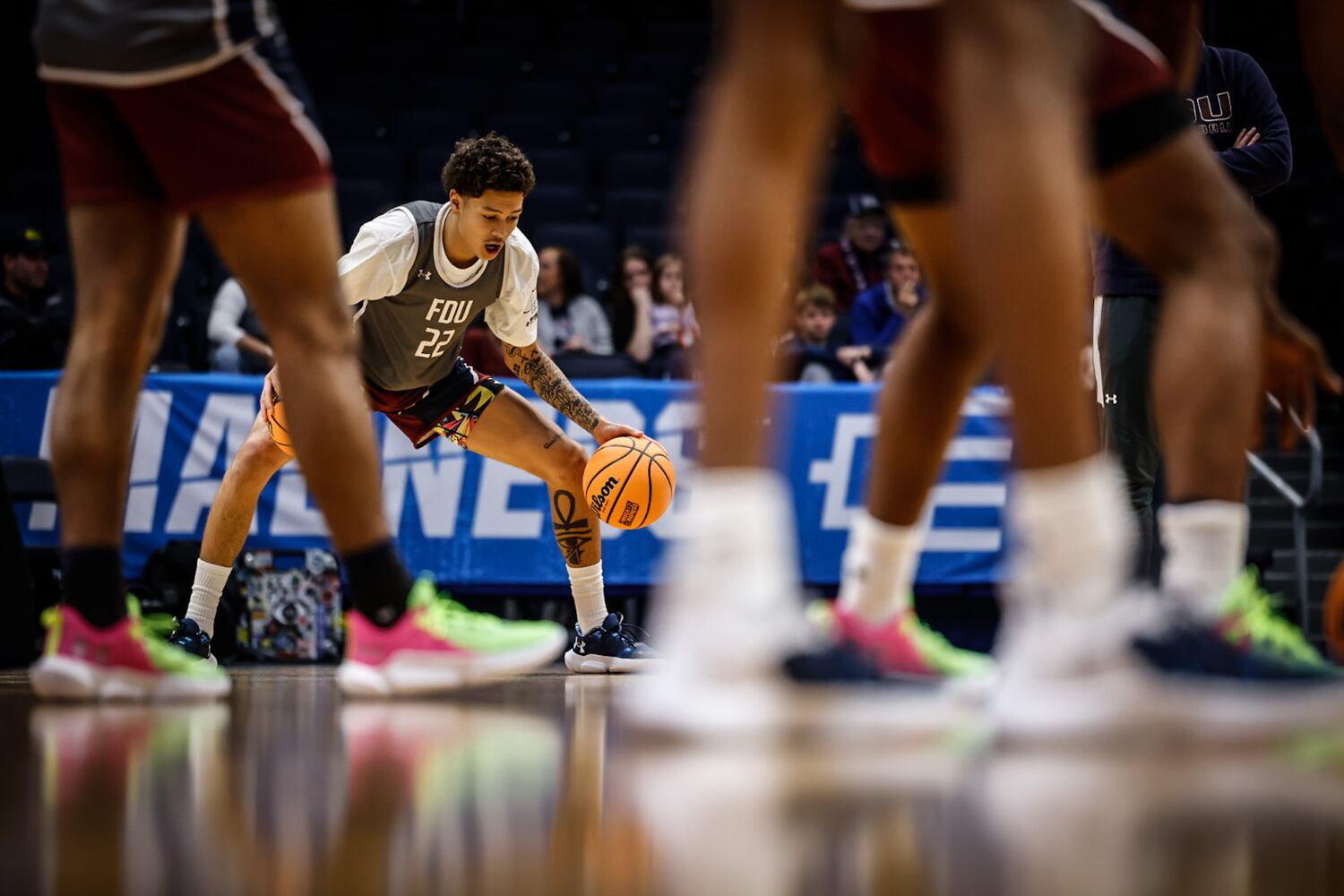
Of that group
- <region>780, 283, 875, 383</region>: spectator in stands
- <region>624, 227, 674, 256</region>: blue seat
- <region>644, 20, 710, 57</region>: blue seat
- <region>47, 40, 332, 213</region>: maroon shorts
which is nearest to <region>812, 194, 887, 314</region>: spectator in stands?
<region>780, 283, 875, 383</region>: spectator in stands

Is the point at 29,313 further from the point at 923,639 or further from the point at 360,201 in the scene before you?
the point at 923,639

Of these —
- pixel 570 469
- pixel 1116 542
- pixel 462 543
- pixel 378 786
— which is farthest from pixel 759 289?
pixel 462 543

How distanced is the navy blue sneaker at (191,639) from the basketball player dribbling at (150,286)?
5.94 feet

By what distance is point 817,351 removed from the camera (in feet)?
23.3

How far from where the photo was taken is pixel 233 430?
6.12 meters

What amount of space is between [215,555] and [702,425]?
308 centimetres

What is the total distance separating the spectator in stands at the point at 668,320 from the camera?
24.6 ft

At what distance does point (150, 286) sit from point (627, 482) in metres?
1.96

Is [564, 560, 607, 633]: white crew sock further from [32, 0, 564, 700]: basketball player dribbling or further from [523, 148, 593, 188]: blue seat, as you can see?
[523, 148, 593, 188]: blue seat

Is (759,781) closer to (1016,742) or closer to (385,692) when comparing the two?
(1016,742)

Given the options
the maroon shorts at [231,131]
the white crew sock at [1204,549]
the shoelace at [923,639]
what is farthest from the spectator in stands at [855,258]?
the white crew sock at [1204,549]

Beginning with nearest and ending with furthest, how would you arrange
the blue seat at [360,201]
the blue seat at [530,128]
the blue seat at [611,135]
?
the blue seat at [360,201] < the blue seat at [530,128] < the blue seat at [611,135]

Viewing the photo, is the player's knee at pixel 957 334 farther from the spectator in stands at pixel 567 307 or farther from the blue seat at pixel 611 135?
the blue seat at pixel 611 135

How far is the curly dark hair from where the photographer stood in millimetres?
3992
